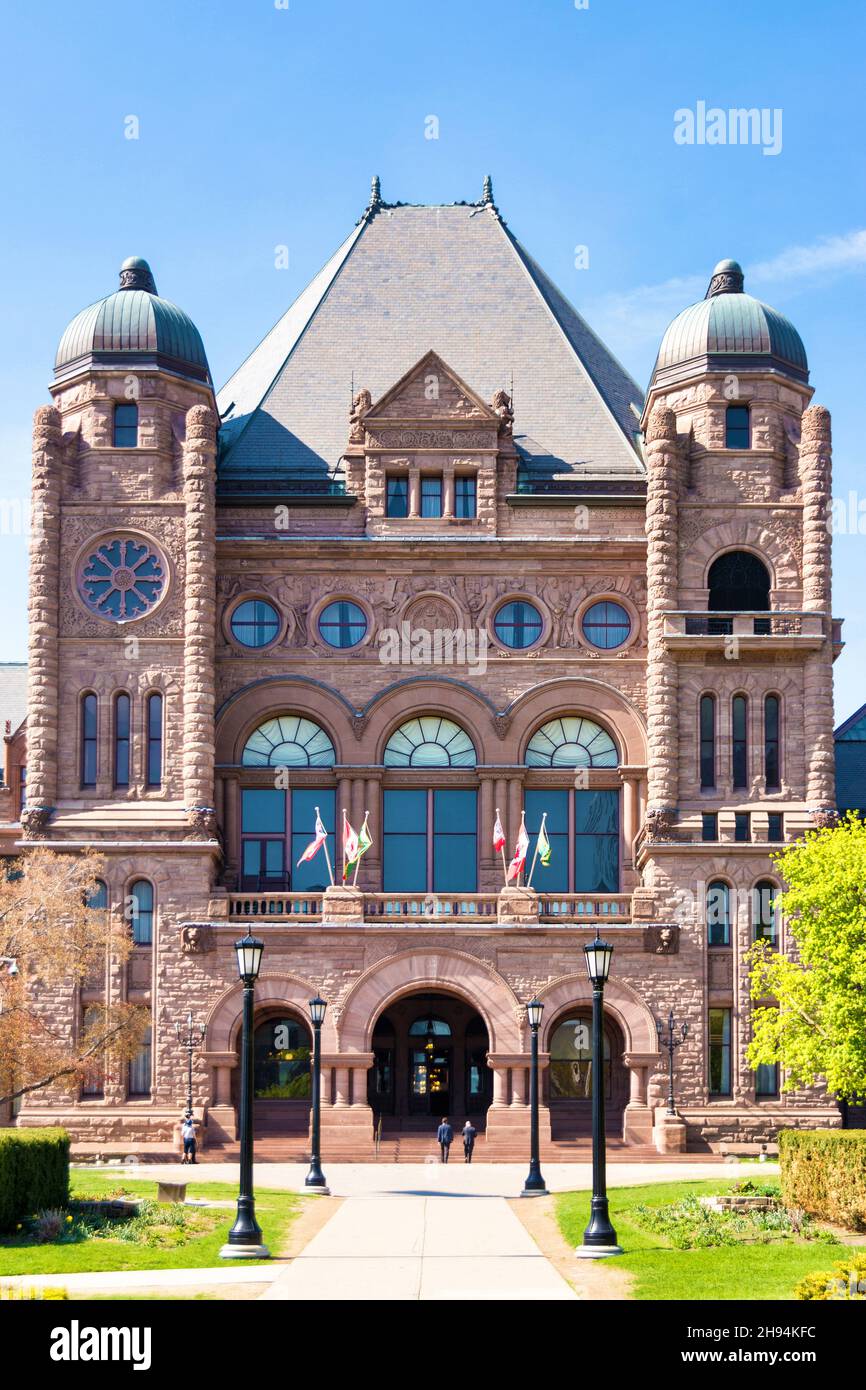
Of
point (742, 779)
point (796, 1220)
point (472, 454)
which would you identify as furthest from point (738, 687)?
point (796, 1220)

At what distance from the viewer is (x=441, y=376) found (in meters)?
66.0

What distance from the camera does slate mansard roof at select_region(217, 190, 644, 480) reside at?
68250 mm

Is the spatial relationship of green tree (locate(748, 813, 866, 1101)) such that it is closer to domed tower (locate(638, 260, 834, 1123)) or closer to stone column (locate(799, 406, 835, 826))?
domed tower (locate(638, 260, 834, 1123))

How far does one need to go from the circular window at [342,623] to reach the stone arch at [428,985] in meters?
11.2

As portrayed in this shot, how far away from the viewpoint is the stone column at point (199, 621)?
61.7m

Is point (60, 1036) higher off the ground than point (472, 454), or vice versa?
point (472, 454)

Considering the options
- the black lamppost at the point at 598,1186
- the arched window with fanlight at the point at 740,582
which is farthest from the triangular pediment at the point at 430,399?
the black lamppost at the point at 598,1186

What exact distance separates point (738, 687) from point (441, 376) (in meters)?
14.0

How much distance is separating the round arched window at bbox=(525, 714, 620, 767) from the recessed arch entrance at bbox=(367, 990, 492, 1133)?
27.1 feet

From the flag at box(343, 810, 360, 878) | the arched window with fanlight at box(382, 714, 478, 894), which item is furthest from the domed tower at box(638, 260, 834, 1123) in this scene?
the flag at box(343, 810, 360, 878)

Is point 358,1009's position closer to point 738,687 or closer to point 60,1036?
point 60,1036

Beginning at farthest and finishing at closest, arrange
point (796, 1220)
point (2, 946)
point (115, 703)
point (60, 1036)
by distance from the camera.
A: 1. point (115, 703)
2. point (60, 1036)
3. point (2, 946)
4. point (796, 1220)

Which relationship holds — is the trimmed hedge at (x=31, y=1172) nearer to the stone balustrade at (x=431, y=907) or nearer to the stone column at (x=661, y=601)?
the stone balustrade at (x=431, y=907)

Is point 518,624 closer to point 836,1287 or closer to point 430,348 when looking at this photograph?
point 430,348
